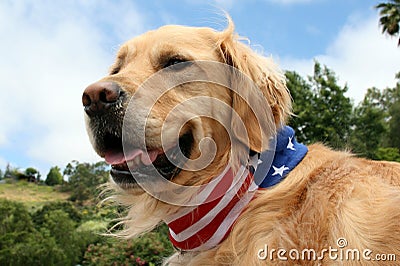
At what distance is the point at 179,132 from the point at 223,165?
1.18 feet

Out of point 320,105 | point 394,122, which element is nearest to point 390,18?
point 320,105

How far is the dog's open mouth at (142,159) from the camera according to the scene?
2.56 metres

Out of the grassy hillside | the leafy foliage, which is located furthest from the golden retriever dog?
the grassy hillside

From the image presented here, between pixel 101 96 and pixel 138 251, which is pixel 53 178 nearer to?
pixel 138 251

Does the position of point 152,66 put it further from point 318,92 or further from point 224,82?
point 318,92

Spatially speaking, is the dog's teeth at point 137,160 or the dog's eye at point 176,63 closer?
the dog's teeth at point 137,160

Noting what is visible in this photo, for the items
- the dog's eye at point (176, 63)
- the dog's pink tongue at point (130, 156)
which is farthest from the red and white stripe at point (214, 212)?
the dog's eye at point (176, 63)

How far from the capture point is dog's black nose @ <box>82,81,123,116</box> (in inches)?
95.1

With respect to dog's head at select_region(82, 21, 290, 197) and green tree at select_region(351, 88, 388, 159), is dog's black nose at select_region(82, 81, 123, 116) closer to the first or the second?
dog's head at select_region(82, 21, 290, 197)

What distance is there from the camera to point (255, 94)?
2.70m

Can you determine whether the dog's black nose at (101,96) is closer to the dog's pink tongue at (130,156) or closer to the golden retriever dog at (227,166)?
the golden retriever dog at (227,166)

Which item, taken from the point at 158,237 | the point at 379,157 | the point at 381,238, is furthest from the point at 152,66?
the point at 379,157

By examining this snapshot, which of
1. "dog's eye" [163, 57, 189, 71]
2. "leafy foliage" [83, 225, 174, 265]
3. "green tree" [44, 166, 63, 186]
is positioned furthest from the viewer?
"green tree" [44, 166, 63, 186]

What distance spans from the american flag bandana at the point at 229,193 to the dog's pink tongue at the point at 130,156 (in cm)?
40
